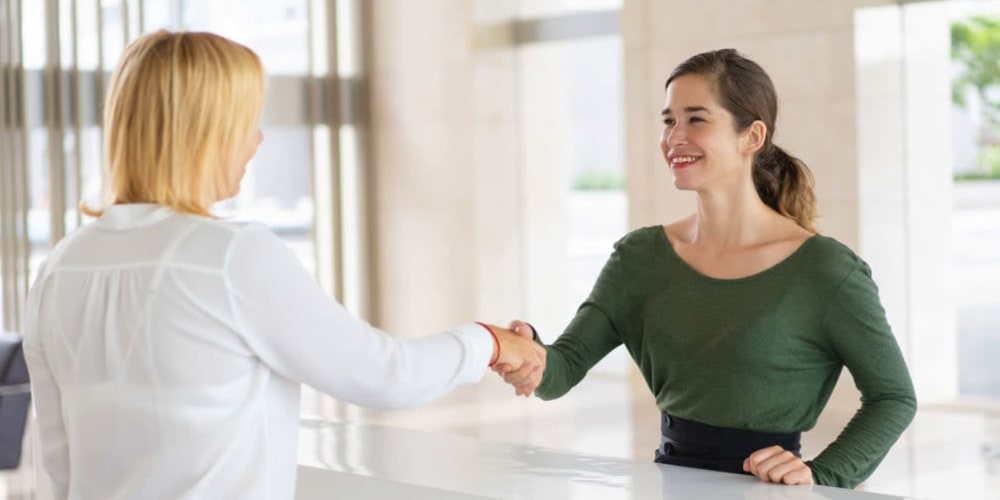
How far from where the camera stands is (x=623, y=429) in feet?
31.3

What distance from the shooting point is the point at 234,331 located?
204cm

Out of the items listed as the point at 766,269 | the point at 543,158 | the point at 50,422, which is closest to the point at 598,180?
the point at 543,158

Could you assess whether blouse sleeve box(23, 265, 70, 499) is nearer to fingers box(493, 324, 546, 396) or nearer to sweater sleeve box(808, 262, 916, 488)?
fingers box(493, 324, 546, 396)

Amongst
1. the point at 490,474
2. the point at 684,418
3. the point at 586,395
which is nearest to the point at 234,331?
the point at 490,474

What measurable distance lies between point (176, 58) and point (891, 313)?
341 inches

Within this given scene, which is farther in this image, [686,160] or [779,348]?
[686,160]

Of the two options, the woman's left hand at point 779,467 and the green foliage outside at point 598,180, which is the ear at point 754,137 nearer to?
the woman's left hand at point 779,467

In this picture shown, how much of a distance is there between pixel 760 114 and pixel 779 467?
103 centimetres

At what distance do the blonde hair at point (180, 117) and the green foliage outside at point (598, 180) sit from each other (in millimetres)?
9968

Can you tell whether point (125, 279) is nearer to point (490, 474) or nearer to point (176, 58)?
point (176, 58)

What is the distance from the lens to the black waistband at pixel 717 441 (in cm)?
310

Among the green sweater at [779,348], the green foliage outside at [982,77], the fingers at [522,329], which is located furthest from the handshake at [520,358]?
the green foliage outside at [982,77]

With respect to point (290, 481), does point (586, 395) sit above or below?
below

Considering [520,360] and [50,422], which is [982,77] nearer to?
[520,360]
